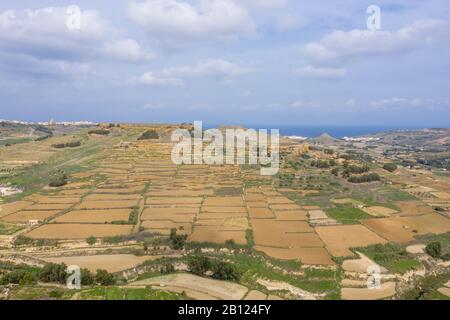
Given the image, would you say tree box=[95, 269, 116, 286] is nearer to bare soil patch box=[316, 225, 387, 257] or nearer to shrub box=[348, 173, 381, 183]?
bare soil patch box=[316, 225, 387, 257]

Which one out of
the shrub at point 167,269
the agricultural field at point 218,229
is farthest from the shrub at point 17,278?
the shrub at point 167,269

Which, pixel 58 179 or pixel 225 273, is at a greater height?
pixel 58 179

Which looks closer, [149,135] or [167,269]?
[167,269]

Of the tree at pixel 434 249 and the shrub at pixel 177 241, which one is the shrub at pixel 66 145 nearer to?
the shrub at pixel 177 241

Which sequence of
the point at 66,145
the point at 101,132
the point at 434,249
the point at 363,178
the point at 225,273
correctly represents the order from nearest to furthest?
1. the point at 225,273
2. the point at 434,249
3. the point at 363,178
4. the point at 66,145
5. the point at 101,132

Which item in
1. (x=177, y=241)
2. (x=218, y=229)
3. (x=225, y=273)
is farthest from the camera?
(x=218, y=229)

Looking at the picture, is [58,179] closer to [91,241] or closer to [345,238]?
[91,241]

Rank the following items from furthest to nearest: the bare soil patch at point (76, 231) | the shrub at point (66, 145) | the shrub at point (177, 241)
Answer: the shrub at point (66, 145) → the bare soil patch at point (76, 231) → the shrub at point (177, 241)

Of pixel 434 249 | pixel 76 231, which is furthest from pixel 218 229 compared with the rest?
pixel 434 249
